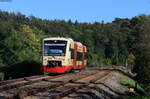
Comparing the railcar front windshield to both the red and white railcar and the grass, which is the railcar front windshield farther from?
the grass

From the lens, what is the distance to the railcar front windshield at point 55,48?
3017 centimetres

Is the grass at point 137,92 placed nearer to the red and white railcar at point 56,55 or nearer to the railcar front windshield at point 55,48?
the red and white railcar at point 56,55

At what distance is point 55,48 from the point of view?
30406 millimetres

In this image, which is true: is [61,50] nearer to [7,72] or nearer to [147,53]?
[7,72]

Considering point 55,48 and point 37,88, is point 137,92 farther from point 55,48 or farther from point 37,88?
point 55,48

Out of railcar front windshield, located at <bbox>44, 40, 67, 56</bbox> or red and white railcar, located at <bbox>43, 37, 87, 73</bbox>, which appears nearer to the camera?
red and white railcar, located at <bbox>43, 37, 87, 73</bbox>

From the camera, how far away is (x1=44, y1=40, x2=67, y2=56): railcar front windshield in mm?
30172

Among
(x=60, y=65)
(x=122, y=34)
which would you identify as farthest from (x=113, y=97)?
(x=122, y=34)

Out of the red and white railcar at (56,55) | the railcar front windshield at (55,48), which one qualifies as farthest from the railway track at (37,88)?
the railcar front windshield at (55,48)

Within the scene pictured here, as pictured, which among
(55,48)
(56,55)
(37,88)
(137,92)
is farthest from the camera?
(55,48)

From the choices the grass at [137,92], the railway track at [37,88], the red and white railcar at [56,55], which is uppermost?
the red and white railcar at [56,55]

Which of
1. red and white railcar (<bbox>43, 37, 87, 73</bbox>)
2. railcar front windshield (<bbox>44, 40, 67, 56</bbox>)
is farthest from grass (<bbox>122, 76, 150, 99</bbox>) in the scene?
railcar front windshield (<bbox>44, 40, 67, 56</bbox>)

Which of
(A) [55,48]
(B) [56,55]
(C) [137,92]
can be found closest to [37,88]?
(C) [137,92]

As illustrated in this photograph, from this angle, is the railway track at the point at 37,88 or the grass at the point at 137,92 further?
the grass at the point at 137,92
